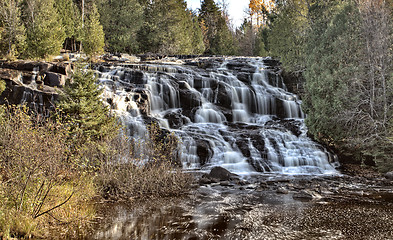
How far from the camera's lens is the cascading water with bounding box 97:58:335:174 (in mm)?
14414

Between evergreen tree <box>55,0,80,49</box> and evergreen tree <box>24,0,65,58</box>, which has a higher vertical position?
evergreen tree <box>55,0,80,49</box>

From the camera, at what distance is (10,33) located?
21.5 metres

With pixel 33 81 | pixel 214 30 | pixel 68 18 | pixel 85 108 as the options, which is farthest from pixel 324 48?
pixel 214 30

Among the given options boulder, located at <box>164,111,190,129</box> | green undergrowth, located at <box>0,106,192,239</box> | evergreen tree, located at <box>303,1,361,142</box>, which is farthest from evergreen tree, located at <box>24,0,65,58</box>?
evergreen tree, located at <box>303,1,361,142</box>

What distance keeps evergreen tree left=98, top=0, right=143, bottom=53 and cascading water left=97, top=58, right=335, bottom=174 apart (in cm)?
1285

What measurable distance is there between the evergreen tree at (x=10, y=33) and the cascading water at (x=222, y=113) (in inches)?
255

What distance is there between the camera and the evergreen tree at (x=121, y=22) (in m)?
35.1

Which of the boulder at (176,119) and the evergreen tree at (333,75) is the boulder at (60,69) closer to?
the boulder at (176,119)

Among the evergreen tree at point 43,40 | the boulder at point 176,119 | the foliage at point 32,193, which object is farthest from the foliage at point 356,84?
the evergreen tree at point 43,40

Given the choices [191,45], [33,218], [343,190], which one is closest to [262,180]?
[343,190]

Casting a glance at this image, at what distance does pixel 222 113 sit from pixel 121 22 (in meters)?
23.4

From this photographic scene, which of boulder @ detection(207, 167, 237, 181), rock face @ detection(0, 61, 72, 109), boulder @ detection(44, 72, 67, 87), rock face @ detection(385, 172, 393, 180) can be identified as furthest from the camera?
boulder @ detection(44, 72, 67, 87)

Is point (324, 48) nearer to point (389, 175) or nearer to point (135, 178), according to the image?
point (389, 175)

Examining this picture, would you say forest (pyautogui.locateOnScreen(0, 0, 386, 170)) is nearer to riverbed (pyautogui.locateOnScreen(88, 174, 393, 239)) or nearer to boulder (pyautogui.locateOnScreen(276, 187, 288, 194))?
riverbed (pyautogui.locateOnScreen(88, 174, 393, 239))
